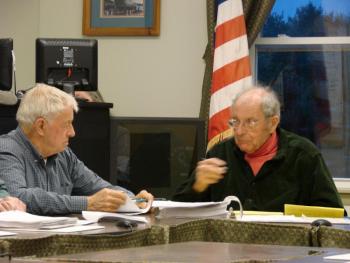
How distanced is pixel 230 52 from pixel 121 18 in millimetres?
916

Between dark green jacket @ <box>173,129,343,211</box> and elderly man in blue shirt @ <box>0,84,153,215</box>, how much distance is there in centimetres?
45

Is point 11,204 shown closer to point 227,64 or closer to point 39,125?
point 39,125

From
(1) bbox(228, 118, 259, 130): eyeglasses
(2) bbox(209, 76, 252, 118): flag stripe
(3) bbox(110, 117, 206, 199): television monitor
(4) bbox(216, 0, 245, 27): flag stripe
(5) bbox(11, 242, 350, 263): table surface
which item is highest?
(4) bbox(216, 0, 245, 27): flag stripe

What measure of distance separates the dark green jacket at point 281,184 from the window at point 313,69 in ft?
6.46

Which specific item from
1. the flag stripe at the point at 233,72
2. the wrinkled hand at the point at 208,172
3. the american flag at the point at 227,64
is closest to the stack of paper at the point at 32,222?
the wrinkled hand at the point at 208,172

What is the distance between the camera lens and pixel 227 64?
537 cm

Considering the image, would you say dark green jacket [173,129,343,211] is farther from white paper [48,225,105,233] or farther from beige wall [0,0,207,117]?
beige wall [0,0,207,117]

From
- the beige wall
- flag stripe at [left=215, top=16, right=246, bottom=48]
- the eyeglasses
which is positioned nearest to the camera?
the eyeglasses

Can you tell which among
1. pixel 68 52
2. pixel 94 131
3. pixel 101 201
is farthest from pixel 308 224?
pixel 68 52

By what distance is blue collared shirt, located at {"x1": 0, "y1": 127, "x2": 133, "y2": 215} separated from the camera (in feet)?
9.83

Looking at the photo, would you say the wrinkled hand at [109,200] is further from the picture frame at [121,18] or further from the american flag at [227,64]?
the picture frame at [121,18]

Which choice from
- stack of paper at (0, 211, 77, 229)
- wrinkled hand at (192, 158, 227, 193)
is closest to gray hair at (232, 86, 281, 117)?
wrinkled hand at (192, 158, 227, 193)

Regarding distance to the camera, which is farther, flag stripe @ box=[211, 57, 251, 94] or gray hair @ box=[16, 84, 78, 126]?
flag stripe @ box=[211, 57, 251, 94]

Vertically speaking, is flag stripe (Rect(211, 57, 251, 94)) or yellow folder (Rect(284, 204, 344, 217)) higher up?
flag stripe (Rect(211, 57, 251, 94))
